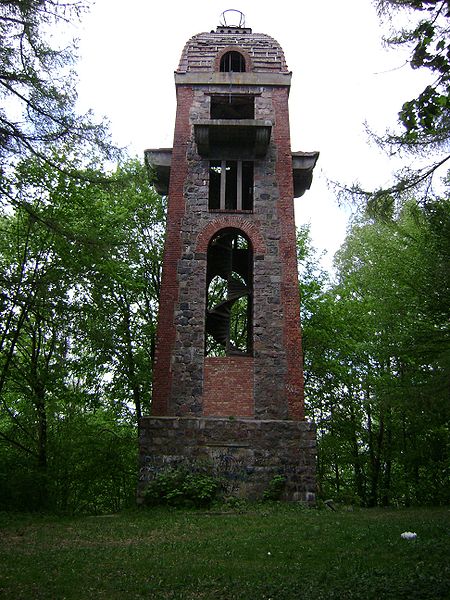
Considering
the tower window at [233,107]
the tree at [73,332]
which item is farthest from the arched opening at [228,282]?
the tower window at [233,107]

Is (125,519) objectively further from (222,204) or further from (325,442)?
(325,442)

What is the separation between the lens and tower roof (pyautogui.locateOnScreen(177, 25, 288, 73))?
14.4 m

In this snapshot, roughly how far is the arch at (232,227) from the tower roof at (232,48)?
4305 mm

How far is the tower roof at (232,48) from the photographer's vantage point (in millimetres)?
14375

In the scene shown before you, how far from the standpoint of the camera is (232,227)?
1291 centimetres

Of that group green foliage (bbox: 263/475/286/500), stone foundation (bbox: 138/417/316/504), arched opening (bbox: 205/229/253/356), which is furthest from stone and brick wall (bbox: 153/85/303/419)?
green foliage (bbox: 263/475/286/500)

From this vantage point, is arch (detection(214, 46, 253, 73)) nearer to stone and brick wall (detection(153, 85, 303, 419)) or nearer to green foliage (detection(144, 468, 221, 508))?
stone and brick wall (detection(153, 85, 303, 419))

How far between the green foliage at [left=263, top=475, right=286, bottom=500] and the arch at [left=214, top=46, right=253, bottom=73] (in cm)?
1017

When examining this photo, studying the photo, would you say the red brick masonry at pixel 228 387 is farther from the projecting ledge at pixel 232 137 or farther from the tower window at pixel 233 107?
the tower window at pixel 233 107

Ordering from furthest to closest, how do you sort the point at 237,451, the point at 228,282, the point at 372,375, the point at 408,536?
the point at 372,375
the point at 228,282
the point at 237,451
the point at 408,536

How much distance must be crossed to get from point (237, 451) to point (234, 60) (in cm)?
1037

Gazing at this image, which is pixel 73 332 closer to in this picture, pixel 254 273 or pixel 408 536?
pixel 408 536

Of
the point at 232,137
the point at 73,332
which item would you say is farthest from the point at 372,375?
the point at 73,332

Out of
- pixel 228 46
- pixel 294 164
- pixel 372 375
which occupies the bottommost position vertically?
pixel 372 375
